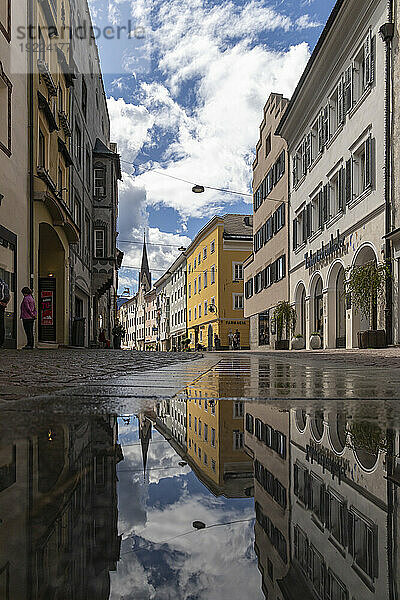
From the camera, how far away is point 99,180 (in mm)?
29594

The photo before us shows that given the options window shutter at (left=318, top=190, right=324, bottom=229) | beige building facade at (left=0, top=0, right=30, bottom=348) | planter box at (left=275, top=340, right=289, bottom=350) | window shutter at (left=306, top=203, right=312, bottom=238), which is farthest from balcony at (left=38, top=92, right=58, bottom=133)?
planter box at (left=275, top=340, right=289, bottom=350)

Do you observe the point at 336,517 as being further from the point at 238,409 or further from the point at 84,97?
the point at 84,97

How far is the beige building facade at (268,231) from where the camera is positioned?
2945 centimetres

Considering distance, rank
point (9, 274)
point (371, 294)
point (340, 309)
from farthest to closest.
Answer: point (340, 309), point (371, 294), point (9, 274)

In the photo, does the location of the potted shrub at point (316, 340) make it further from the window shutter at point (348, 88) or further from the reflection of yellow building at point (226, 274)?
the reflection of yellow building at point (226, 274)

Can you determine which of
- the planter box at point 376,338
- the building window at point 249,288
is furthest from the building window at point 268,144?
the planter box at point 376,338

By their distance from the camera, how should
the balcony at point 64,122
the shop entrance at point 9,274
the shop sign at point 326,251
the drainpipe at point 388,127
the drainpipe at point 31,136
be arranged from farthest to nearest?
the shop sign at point 326,251, the balcony at point 64,122, the drainpipe at point 388,127, the drainpipe at point 31,136, the shop entrance at point 9,274

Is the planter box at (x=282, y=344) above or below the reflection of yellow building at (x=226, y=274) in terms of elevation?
below

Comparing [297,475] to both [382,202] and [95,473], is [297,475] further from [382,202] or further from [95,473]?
[382,202]

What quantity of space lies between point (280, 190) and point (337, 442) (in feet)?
98.2

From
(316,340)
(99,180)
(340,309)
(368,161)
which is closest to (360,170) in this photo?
(368,161)

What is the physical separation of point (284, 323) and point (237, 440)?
26321 mm

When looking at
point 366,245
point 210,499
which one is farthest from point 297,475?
point 366,245

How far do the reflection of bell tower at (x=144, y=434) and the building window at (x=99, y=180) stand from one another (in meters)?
28.8
